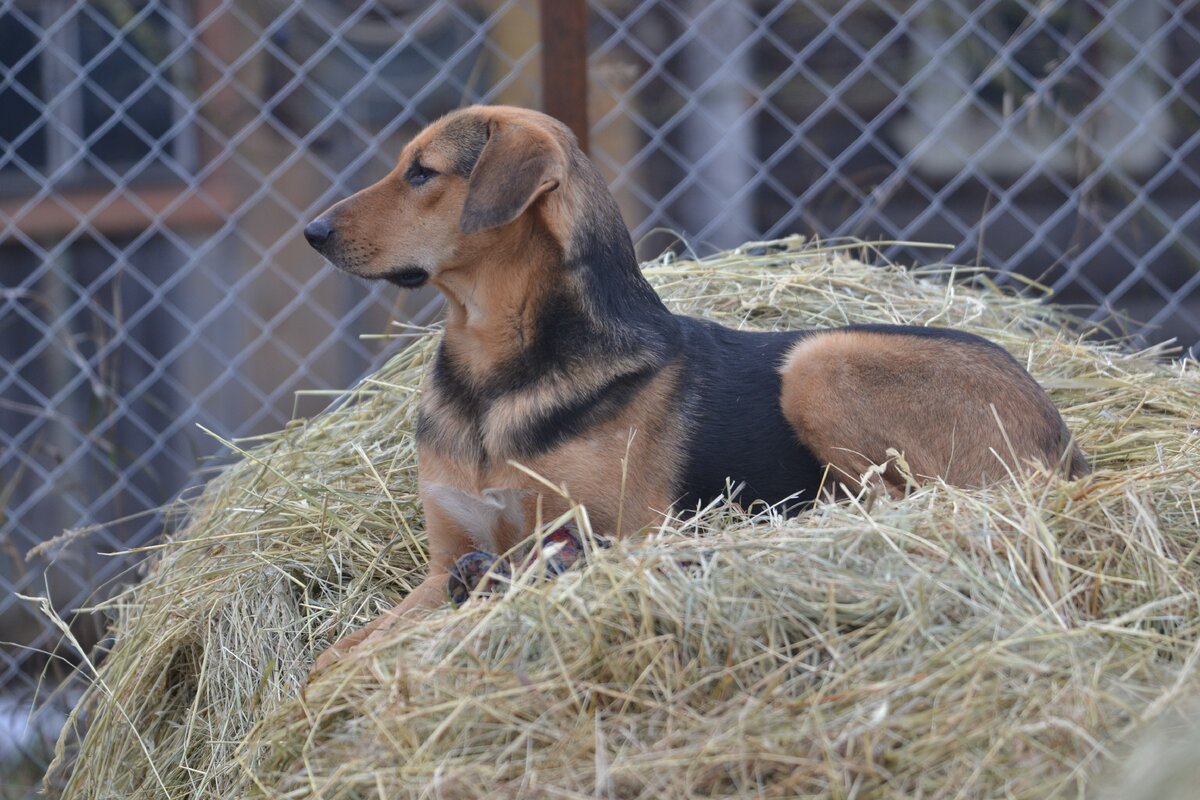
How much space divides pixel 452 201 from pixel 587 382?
1.84 feet

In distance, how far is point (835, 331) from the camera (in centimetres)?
339

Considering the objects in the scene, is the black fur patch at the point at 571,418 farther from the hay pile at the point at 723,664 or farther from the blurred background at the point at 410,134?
the blurred background at the point at 410,134

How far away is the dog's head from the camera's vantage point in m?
3.09

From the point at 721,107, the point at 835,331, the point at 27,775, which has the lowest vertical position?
the point at 27,775

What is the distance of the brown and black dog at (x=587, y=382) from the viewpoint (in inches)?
121

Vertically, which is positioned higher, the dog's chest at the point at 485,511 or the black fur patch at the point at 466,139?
the black fur patch at the point at 466,139

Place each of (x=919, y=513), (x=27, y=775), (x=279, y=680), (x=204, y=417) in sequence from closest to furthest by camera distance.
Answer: (x=919, y=513)
(x=279, y=680)
(x=27, y=775)
(x=204, y=417)

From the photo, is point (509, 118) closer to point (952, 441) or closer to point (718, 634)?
point (952, 441)

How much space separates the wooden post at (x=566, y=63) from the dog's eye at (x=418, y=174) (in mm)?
1227

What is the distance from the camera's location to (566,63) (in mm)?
4457

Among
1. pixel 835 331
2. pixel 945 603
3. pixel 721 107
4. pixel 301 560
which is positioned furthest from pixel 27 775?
pixel 721 107

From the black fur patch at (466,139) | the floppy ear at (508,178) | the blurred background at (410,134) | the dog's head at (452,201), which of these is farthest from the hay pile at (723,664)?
the blurred background at (410,134)

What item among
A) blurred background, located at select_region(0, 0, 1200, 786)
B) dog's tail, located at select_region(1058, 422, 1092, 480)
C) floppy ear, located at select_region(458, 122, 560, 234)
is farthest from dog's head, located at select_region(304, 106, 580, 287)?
blurred background, located at select_region(0, 0, 1200, 786)

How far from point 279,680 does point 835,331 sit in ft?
5.21
